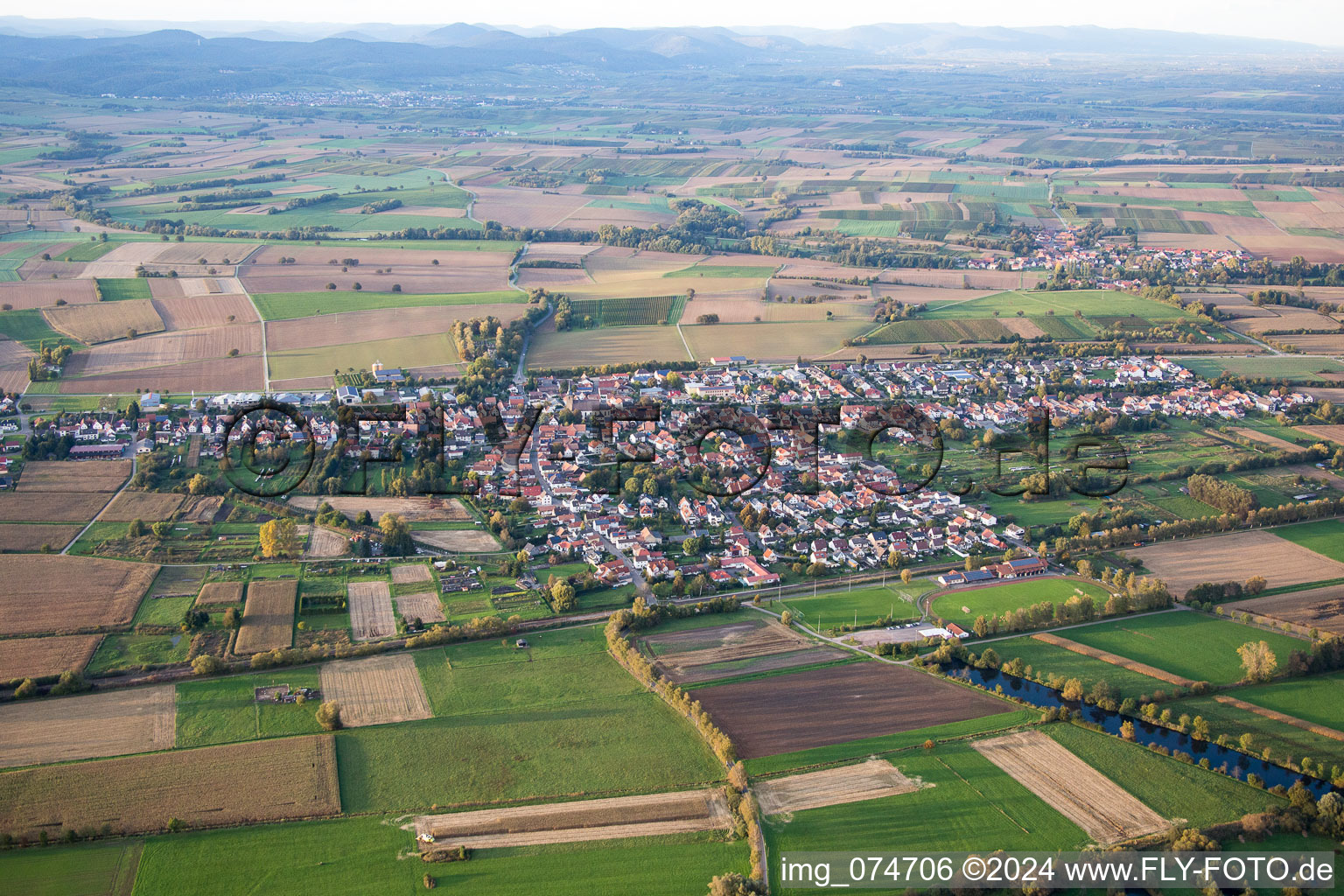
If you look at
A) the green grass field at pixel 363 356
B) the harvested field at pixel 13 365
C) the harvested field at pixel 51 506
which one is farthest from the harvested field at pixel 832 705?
the harvested field at pixel 13 365

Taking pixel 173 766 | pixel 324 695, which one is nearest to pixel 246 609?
pixel 324 695

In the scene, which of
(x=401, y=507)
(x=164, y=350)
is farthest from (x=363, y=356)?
(x=401, y=507)

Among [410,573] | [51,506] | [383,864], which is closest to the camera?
[383,864]

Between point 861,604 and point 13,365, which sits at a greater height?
point 13,365

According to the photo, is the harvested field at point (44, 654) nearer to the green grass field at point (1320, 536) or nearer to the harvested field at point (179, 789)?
the harvested field at point (179, 789)

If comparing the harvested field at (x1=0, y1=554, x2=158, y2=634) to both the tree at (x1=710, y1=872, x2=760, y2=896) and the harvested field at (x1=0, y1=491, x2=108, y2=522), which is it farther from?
the tree at (x1=710, y1=872, x2=760, y2=896)

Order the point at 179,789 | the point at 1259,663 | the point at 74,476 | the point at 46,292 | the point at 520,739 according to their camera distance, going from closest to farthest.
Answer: the point at 179,789
the point at 520,739
the point at 1259,663
the point at 74,476
the point at 46,292

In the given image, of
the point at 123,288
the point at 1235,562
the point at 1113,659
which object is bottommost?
the point at 1113,659

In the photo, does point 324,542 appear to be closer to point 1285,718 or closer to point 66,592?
point 66,592
